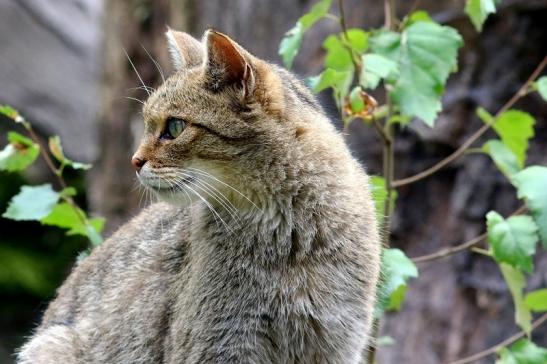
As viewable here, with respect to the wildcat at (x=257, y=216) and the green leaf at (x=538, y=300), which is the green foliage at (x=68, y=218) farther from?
the green leaf at (x=538, y=300)

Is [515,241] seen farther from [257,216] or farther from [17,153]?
[17,153]

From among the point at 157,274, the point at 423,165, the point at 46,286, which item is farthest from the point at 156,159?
the point at 46,286

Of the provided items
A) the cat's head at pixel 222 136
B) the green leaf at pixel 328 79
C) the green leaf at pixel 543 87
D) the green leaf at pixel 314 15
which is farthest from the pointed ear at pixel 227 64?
the green leaf at pixel 543 87

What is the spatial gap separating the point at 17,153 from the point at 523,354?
2372 millimetres

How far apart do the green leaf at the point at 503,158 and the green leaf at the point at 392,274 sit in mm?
578

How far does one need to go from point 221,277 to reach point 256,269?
15 cm

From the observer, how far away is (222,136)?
3602 millimetres

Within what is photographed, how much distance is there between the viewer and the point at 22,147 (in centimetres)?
426

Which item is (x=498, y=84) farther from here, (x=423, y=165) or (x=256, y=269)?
(x=256, y=269)

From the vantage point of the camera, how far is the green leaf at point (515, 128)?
415cm

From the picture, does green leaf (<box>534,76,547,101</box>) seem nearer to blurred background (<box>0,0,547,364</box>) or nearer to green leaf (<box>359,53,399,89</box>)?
green leaf (<box>359,53,399,89</box>)

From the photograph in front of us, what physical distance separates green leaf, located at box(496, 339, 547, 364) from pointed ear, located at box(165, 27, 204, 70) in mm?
1781

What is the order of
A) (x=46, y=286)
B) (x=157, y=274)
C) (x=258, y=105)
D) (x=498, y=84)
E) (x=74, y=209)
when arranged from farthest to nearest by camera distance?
(x=46, y=286), (x=498, y=84), (x=74, y=209), (x=157, y=274), (x=258, y=105)

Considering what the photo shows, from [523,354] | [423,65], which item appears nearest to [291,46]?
[423,65]
